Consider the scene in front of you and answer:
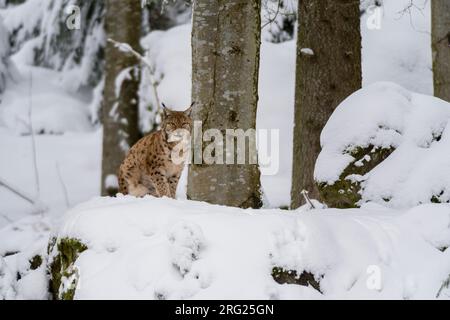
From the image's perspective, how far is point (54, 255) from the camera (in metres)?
4.66

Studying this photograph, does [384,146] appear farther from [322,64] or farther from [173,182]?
[173,182]

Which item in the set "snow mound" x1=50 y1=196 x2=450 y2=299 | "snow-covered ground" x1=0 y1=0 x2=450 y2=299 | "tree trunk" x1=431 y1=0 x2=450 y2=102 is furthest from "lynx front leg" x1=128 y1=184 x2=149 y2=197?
"tree trunk" x1=431 y1=0 x2=450 y2=102

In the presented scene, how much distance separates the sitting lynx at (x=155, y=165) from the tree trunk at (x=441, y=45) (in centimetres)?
269

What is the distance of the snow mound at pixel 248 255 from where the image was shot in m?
3.87

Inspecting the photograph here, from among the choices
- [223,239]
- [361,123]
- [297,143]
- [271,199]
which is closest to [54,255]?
[223,239]

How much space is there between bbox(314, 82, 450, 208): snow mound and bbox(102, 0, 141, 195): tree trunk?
17.2 ft

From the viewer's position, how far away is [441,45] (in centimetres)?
705

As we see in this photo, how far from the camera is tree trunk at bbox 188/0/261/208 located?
5.47m

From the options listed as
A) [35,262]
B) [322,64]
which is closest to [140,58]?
[322,64]

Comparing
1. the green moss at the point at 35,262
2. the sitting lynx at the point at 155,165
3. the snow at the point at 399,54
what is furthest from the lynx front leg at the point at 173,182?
the snow at the point at 399,54

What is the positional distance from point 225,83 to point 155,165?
2095 millimetres
